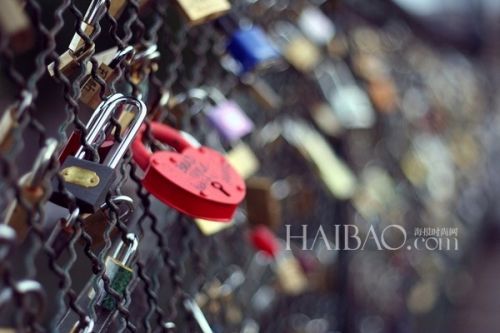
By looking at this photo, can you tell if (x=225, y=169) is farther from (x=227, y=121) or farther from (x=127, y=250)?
(x=227, y=121)

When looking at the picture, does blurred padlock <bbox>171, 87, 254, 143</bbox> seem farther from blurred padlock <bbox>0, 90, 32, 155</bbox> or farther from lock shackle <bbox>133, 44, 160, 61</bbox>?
blurred padlock <bbox>0, 90, 32, 155</bbox>

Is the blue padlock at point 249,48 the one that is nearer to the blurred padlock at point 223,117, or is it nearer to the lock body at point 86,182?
the blurred padlock at point 223,117

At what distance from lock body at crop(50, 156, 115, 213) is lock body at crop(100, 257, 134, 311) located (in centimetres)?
11

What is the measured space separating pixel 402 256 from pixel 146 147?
1403mm

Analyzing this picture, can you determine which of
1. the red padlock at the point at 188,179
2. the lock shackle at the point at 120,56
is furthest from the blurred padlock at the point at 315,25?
the lock shackle at the point at 120,56

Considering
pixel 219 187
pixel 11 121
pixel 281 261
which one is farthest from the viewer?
pixel 281 261

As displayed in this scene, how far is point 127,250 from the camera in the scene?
0.88m

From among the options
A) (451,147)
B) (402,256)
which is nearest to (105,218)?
(402,256)

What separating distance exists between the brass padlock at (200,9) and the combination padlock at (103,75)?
0.18 metres

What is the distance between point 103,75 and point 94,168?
0.14 meters

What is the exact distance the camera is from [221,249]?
1.38m

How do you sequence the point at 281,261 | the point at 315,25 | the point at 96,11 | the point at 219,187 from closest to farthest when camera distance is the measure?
the point at 96,11 < the point at 219,187 < the point at 281,261 < the point at 315,25

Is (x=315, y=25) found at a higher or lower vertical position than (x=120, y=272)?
lower

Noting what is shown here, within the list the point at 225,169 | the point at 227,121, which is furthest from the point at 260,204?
the point at 225,169
